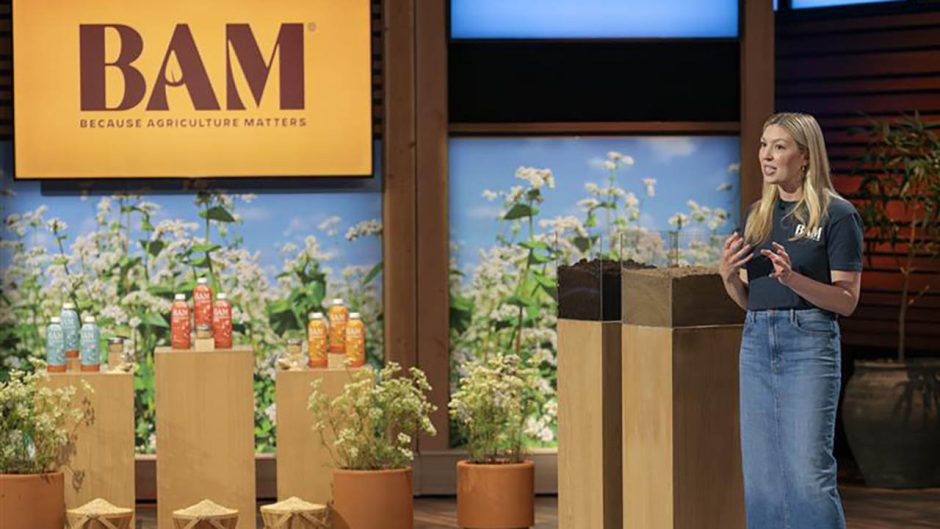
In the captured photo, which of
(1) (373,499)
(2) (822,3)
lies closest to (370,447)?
(1) (373,499)

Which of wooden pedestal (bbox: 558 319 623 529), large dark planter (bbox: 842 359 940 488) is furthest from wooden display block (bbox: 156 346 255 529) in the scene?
large dark planter (bbox: 842 359 940 488)

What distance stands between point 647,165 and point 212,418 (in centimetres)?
251

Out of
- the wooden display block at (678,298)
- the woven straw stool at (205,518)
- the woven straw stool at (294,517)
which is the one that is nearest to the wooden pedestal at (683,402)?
the wooden display block at (678,298)

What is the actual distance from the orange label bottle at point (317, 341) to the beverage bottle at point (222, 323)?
327 mm

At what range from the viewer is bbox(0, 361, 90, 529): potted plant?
5746mm

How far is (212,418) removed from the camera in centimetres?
609

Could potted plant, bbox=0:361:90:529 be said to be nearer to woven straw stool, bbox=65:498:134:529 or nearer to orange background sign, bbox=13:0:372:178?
woven straw stool, bbox=65:498:134:529

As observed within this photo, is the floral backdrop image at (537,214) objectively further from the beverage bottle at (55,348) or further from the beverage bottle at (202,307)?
the beverage bottle at (55,348)

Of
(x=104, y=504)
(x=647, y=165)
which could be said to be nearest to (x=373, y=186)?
(x=647, y=165)

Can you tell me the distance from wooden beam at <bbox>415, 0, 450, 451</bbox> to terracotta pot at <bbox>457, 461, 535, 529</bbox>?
3.56ft

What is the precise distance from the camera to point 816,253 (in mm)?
4008

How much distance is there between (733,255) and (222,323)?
2730 millimetres

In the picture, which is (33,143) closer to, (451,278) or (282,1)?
(282,1)

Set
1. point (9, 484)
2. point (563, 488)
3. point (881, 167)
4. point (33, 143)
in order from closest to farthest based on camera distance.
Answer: point (563, 488), point (9, 484), point (33, 143), point (881, 167)
